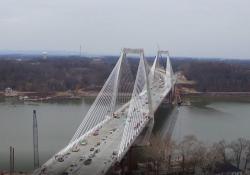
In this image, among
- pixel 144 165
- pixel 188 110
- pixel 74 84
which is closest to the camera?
pixel 144 165

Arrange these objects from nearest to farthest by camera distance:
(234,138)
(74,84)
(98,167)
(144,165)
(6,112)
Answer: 1. (98,167)
2. (144,165)
3. (234,138)
4. (6,112)
5. (74,84)

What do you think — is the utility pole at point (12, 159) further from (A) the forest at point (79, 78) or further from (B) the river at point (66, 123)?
(A) the forest at point (79, 78)

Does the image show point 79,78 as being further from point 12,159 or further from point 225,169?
point 225,169

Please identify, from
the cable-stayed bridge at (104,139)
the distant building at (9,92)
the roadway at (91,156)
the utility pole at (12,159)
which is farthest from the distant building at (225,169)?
the distant building at (9,92)

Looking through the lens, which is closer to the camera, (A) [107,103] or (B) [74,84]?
(A) [107,103]

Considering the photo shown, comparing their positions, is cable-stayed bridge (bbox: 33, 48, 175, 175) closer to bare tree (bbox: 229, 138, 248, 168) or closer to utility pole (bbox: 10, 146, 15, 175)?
utility pole (bbox: 10, 146, 15, 175)

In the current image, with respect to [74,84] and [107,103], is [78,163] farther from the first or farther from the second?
[74,84]

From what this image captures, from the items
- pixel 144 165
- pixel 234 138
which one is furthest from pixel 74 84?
pixel 144 165
